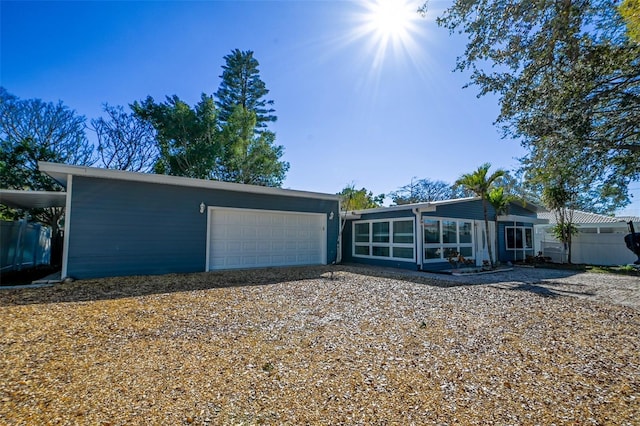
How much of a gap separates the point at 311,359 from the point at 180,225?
7.03 metres

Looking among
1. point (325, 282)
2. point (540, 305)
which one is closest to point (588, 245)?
point (540, 305)

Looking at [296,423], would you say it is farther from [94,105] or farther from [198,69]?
[94,105]

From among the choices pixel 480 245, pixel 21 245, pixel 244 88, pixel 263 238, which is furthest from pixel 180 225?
pixel 244 88

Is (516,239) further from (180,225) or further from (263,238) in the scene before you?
(180,225)

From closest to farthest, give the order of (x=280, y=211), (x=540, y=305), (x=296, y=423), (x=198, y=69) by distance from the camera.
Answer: (x=296, y=423), (x=540, y=305), (x=280, y=211), (x=198, y=69)

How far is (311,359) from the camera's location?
3.16m

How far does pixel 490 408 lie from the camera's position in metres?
2.32

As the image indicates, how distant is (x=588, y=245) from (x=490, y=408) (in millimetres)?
18936

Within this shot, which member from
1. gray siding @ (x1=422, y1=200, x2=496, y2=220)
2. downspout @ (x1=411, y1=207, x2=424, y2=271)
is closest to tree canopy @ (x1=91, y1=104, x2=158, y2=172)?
downspout @ (x1=411, y1=207, x2=424, y2=271)

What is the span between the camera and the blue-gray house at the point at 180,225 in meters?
7.49

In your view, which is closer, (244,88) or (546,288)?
(546,288)

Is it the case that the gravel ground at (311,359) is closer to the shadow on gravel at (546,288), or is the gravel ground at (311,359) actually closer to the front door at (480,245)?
the shadow on gravel at (546,288)

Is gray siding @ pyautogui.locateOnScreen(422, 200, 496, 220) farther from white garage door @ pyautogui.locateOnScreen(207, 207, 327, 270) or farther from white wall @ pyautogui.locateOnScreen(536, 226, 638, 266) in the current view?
white wall @ pyautogui.locateOnScreen(536, 226, 638, 266)

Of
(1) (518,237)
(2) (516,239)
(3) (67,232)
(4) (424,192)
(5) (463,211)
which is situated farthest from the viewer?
(4) (424,192)
